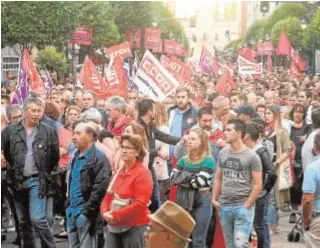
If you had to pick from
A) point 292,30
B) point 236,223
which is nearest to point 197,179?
point 236,223

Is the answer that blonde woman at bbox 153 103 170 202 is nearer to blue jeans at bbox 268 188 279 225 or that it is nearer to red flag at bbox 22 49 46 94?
blue jeans at bbox 268 188 279 225

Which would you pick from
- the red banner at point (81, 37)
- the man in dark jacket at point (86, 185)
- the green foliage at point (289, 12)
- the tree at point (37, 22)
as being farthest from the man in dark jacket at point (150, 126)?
the green foliage at point (289, 12)

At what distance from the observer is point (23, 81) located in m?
15.3

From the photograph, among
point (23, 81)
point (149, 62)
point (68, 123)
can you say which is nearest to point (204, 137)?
point (68, 123)

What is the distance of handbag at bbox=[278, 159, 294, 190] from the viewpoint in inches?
446

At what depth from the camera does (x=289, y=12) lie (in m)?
92.8

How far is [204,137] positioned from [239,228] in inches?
34.8

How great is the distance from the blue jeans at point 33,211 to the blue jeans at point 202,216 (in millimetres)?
1339

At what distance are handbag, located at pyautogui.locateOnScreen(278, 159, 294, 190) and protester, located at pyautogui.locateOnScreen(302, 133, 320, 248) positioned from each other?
143 inches

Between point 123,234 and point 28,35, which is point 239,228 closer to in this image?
point 123,234

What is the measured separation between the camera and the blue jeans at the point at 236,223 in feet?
27.8

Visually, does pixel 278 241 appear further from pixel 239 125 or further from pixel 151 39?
pixel 151 39

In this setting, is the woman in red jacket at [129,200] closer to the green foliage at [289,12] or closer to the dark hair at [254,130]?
the dark hair at [254,130]

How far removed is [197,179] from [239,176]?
0.41 m
